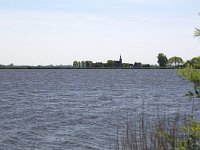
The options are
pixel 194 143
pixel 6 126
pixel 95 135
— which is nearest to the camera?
pixel 194 143

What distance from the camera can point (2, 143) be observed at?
2381 centimetres

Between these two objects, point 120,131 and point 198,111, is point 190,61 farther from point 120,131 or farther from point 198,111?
point 198,111

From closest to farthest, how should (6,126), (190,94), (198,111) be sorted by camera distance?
1. (190,94)
2. (6,126)
3. (198,111)

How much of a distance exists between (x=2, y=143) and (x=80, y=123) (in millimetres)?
8296

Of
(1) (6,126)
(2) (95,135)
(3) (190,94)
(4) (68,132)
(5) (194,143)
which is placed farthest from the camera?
(1) (6,126)

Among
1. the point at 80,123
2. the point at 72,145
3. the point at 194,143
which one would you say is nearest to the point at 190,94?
the point at 194,143

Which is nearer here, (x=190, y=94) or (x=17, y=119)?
(x=190, y=94)

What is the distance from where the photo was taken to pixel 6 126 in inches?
1189

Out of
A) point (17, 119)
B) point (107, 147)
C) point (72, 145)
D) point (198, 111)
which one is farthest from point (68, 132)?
point (198, 111)

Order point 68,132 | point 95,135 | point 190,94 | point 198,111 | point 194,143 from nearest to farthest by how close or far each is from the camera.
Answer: point 190,94, point 194,143, point 95,135, point 68,132, point 198,111

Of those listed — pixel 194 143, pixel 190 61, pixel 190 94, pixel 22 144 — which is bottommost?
pixel 22 144

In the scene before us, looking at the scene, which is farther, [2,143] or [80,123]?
[80,123]

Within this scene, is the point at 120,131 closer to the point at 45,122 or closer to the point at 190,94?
the point at 45,122

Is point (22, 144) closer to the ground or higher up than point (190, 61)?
closer to the ground
